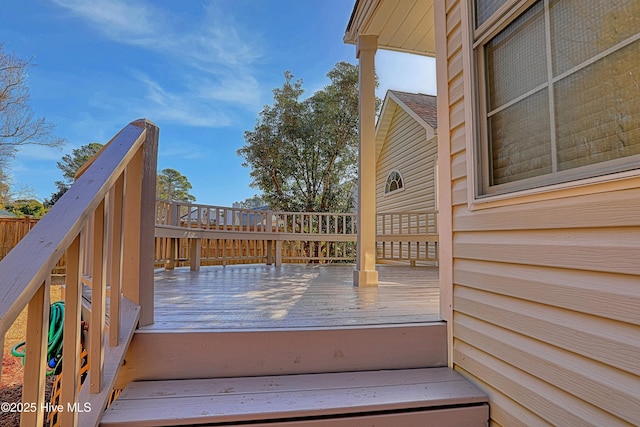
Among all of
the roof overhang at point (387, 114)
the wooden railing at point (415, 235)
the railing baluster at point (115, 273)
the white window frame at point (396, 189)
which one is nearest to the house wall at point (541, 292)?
the railing baluster at point (115, 273)

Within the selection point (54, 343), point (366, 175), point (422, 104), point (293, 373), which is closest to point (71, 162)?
point (422, 104)

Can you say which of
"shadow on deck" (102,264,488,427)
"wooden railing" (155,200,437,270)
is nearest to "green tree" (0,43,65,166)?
"wooden railing" (155,200,437,270)

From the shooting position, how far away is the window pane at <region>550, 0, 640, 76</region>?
93 cm

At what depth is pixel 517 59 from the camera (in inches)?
53.8

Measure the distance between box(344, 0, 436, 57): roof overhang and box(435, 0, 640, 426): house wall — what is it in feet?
5.19

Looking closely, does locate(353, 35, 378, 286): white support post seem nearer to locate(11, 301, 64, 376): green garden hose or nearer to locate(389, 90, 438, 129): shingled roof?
locate(11, 301, 64, 376): green garden hose

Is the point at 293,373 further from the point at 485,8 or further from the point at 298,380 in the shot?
the point at 485,8

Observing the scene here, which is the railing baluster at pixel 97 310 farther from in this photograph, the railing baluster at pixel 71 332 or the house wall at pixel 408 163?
the house wall at pixel 408 163

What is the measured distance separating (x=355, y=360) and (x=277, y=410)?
0.51 metres

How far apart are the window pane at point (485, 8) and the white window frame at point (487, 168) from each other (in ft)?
0.08

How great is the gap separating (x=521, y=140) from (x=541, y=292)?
0.67 m

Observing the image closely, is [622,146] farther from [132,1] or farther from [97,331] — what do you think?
[132,1]

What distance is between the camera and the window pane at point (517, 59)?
125cm

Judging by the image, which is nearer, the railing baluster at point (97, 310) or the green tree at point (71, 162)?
the railing baluster at point (97, 310)
